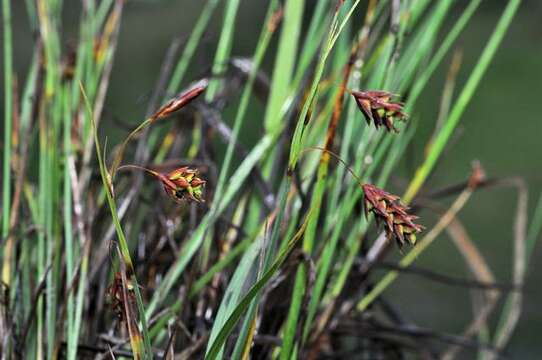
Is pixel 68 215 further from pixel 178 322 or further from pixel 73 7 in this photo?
pixel 73 7

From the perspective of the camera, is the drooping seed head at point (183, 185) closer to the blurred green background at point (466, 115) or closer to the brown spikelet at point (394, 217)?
the brown spikelet at point (394, 217)

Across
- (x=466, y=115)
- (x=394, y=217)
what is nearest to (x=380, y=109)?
(x=394, y=217)

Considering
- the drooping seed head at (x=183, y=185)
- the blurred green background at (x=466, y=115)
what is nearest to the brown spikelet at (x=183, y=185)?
the drooping seed head at (x=183, y=185)

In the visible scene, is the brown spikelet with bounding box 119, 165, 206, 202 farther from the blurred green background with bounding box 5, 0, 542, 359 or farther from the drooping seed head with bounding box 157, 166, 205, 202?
the blurred green background with bounding box 5, 0, 542, 359

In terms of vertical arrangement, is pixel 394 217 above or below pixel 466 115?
below

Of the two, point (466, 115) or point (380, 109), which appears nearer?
point (380, 109)

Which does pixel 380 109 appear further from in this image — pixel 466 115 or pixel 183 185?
pixel 466 115

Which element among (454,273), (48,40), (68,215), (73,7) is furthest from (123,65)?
(68,215)
